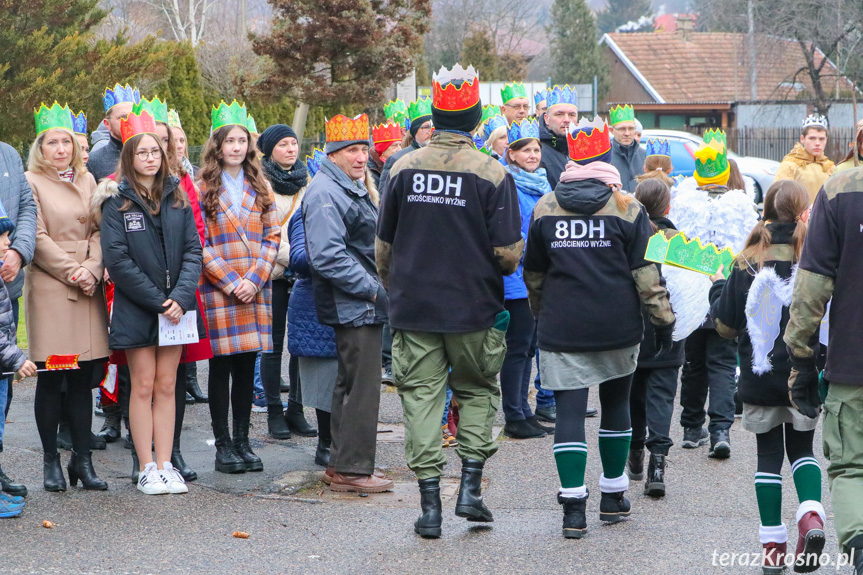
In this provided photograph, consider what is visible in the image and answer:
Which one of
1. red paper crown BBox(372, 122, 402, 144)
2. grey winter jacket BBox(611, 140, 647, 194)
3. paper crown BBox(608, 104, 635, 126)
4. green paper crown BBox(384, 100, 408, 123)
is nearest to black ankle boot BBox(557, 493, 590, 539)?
red paper crown BBox(372, 122, 402, 144)

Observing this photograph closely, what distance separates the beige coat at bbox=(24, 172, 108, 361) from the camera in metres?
5.95

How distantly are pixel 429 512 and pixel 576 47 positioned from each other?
5991 cm

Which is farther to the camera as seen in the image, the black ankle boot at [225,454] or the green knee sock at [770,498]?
the black ankle boot at [225,454]

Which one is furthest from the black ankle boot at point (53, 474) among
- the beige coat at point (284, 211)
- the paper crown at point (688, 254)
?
the paper crown at point (688, 254)

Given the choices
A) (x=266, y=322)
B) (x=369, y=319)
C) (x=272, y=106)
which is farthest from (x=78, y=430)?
(x=272, y=106)

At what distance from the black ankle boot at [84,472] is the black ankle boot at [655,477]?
298cm

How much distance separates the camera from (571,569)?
4.77m

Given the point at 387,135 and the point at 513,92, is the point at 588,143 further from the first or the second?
the point at 513,92

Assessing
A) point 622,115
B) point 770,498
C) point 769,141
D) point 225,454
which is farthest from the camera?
point 769,141

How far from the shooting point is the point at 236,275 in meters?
6.40

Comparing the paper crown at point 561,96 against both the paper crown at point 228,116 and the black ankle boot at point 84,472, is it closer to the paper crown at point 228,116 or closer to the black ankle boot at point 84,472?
the paper crown at point 228,116

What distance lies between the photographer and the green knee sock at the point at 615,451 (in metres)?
5.48

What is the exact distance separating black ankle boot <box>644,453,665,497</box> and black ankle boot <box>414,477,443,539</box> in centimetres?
133

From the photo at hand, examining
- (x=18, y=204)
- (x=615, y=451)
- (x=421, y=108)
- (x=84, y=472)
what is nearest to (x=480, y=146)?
(x=421, y=108)
